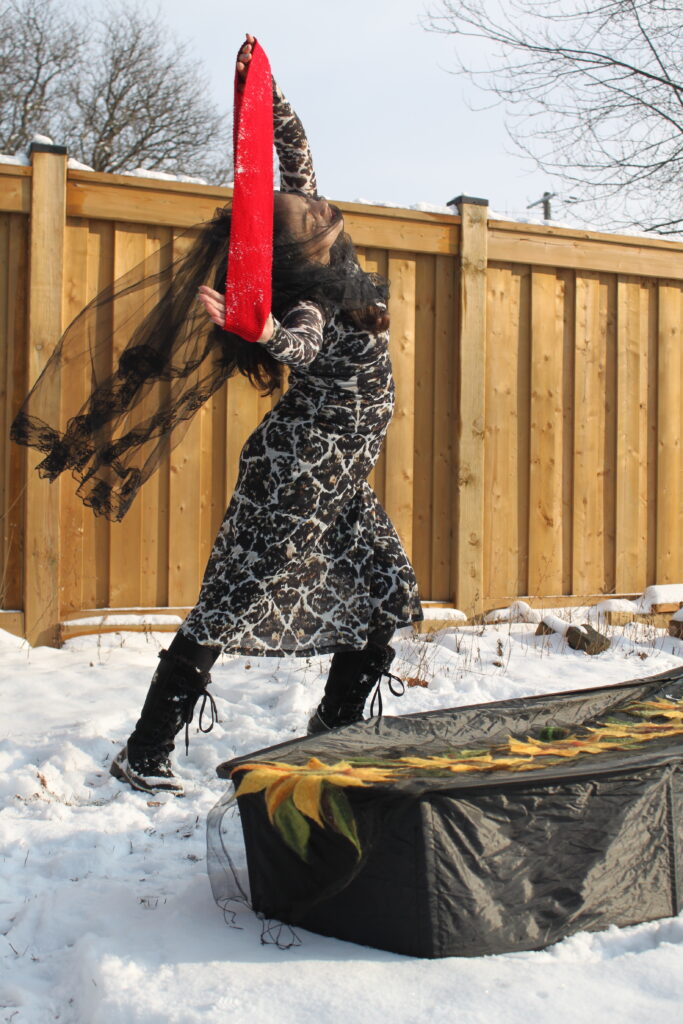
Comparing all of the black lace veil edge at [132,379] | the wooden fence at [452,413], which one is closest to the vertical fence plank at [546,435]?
the wooden fence at [452,413]

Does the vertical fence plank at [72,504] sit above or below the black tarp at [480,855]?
above

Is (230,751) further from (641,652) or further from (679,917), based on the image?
(641,652)

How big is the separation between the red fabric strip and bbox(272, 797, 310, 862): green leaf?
3.26 ft

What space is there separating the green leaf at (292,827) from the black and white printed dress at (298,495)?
86 centimetres

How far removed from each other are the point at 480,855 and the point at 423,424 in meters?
3.42

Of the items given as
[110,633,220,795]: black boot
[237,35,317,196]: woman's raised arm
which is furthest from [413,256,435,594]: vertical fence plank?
[110,633,220,795]: black boot

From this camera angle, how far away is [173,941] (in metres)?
1.76

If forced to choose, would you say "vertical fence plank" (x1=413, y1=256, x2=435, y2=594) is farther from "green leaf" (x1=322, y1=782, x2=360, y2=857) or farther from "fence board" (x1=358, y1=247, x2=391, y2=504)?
"green leaf" (x1=322, y1=782, x2=360, y2=857)

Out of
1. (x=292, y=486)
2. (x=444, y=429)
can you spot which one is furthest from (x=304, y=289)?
(x=444, y=429)

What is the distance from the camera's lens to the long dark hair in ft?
8.05

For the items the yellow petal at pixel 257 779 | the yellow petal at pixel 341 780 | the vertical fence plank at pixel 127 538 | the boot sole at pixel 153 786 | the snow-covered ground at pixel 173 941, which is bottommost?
the snow-covered ground at pixel 173 941

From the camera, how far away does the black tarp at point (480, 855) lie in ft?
5.47

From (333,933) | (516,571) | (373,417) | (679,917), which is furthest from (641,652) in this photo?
(333,933)

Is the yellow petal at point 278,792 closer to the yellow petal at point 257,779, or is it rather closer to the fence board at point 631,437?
the yellow petal at point 257,779
